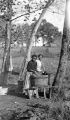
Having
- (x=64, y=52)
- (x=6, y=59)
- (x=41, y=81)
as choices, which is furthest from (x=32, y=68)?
(x=6, y=59)

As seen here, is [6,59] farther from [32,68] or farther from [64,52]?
[64,52]

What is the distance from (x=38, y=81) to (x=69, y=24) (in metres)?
2.94

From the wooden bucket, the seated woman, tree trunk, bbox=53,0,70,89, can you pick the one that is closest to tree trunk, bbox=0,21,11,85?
the seated woman

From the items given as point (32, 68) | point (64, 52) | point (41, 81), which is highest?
point (64, 52)

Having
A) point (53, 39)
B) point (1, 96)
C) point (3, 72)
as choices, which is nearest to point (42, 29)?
point (53, 39)

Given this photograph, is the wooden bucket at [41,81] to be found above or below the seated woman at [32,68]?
below

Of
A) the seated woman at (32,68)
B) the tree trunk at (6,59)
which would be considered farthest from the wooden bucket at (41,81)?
the tree trunk at (6,59)

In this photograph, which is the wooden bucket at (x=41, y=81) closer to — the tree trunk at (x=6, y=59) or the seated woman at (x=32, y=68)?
the seated woman at (x=32, y=68)

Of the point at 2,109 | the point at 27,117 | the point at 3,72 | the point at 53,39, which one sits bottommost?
the point at 53,39

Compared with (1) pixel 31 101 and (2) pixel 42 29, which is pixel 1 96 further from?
(2) pixel 42 29

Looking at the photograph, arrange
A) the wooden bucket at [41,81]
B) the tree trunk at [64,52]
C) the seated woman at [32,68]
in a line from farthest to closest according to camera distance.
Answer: the tree trunk at [64,52], the seated woman at [32,68], the wooden bucket at [41,81]

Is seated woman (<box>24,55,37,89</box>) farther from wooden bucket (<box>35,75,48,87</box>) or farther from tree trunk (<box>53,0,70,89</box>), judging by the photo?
tree trunk (<box>53,0,70,89</box>)

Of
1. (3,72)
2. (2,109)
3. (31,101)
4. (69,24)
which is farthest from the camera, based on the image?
(3,72)

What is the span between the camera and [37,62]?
37.1ft
